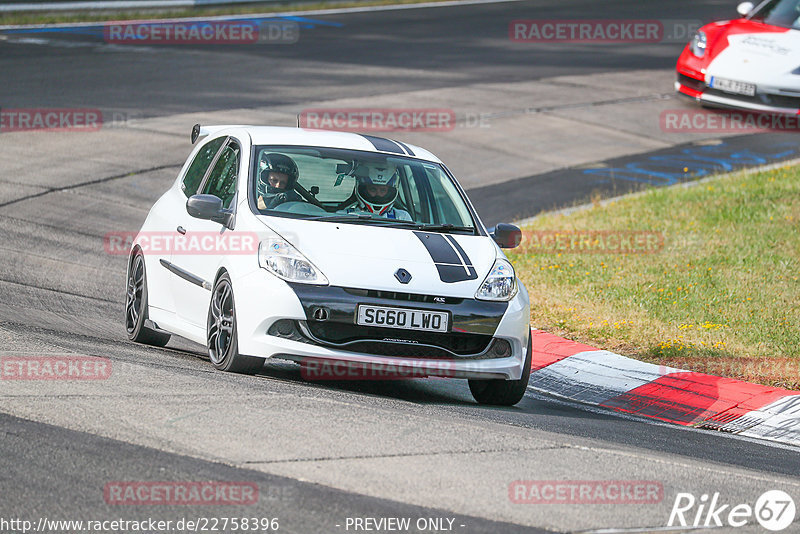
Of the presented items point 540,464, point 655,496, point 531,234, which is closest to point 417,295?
point 540,464

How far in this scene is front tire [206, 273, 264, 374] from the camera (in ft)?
23.8

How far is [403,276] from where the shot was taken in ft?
23.3

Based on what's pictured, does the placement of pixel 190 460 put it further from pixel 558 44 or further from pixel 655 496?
pixel 558 44

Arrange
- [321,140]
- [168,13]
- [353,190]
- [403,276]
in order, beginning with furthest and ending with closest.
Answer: [168,13], [321,140], [353,190], [403,276]

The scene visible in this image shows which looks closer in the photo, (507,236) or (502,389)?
(502,389)

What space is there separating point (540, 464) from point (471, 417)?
4.01 feet

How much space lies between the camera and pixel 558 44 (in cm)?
2638

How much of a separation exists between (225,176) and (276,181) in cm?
51

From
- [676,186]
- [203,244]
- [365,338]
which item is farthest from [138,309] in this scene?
[676,186]
